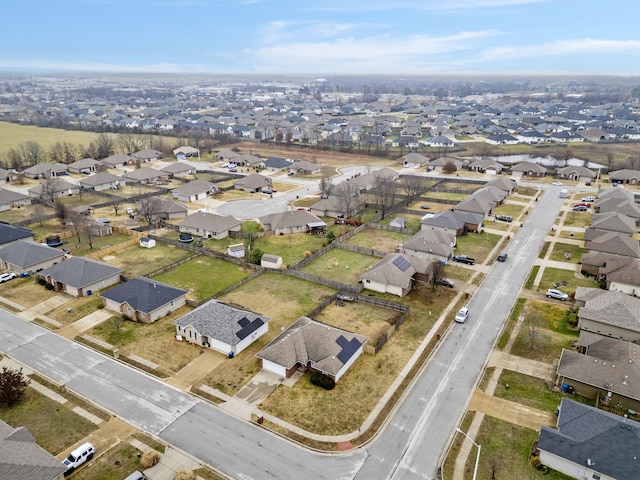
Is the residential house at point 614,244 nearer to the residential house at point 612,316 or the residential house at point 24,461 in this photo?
the residential house at point 612,316

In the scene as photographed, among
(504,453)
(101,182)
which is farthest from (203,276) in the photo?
(101,182)

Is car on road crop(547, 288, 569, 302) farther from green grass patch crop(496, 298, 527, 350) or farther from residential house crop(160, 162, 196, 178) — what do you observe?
residential house crop(160, 162, 196, 178)

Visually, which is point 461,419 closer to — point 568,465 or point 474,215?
point 568,465

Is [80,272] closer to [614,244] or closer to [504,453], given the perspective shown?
[504,453]

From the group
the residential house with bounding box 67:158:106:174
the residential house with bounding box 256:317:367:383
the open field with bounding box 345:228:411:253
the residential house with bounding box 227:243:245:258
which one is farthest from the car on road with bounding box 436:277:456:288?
the residential house with bounding box 67:158:106:174

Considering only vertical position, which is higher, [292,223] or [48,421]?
[292,223]

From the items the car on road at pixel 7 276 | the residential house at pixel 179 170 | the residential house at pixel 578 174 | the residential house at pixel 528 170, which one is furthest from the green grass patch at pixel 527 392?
the residential house at pixel 179 170
